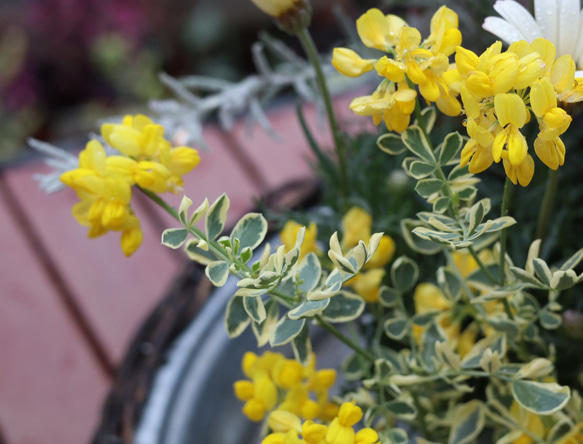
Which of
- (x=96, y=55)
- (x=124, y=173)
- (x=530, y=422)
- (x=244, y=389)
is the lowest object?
(x=530, y=422)

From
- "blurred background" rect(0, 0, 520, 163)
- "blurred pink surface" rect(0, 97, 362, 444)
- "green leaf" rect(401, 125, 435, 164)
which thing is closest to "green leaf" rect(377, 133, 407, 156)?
"green leaf" rect(401, 125, 435, 164)

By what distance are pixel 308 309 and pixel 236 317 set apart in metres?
0.06

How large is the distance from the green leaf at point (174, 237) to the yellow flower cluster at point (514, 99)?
12 cm

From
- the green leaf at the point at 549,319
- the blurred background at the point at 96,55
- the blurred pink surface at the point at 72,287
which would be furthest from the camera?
the blurred background at the point at 96,55

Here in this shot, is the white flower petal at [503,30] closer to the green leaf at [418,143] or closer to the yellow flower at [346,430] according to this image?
the green leaf at [418,143]

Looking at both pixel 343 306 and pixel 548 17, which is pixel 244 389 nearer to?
pixel 343 306

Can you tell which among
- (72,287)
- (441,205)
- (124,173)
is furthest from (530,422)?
(72,287)

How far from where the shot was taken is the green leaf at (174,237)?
0.26 m

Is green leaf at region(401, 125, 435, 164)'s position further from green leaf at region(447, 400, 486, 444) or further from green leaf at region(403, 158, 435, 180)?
green leaf at region(447, 400, 486, 444)

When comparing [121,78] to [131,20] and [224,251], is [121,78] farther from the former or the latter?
[224,251]

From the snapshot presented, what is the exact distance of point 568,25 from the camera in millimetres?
257

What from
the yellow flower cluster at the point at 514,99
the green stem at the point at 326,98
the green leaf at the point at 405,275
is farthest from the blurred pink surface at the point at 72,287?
the yellow flower cluster at the point at 514,99

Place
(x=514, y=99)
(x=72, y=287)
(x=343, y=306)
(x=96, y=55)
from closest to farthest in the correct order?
(x=514, y=99) → (x=343, y=306) → (x=72, y=287) → (x=96, y=55)

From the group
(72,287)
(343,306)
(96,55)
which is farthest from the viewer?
(96,55)
